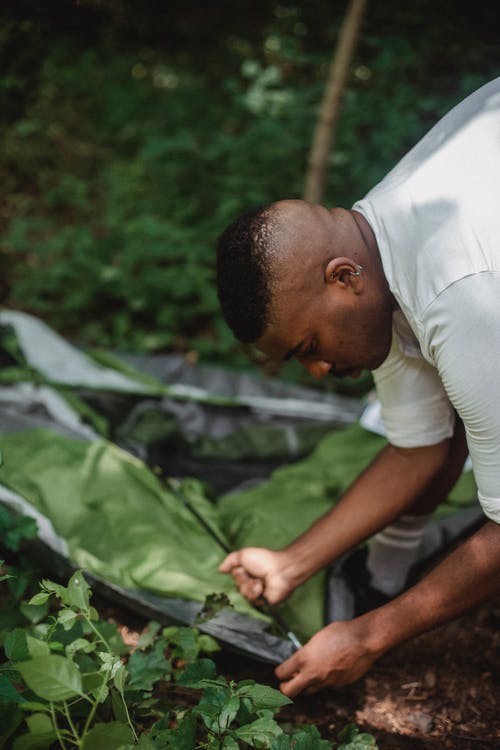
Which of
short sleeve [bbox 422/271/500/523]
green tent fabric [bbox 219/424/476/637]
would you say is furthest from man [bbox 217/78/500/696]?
green tent fabric [bbox 219/424/476/637]

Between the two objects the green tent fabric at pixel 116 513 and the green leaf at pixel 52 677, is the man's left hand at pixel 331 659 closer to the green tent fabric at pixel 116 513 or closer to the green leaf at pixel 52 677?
the green tent fabric at pixel 116 513

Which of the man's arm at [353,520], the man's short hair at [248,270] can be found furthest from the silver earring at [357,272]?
the man's arm at [353,520]

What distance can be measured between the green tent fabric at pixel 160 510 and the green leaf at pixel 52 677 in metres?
0.58

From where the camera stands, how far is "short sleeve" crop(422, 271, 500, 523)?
1.17 meters

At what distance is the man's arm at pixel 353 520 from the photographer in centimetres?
170

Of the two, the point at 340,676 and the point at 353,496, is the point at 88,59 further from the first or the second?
the point at 340,676

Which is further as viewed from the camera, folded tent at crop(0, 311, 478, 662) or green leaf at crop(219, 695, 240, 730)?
folded tent at crop(0, 311, 478, 662)

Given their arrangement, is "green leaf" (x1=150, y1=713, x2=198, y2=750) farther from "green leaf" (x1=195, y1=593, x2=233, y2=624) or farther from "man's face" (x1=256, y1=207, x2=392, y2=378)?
"man's face" (x1=256, y1=207, x2=392, y2=378)

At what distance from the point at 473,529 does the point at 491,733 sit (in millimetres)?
672

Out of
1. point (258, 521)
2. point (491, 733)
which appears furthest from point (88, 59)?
point (491, 733)

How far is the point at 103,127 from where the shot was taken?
520 cm

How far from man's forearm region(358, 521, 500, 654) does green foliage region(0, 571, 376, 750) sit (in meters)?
0.21

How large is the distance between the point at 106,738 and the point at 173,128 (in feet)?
14.2

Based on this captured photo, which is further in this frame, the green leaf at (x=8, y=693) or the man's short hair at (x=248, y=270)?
the man's short hair at (x=248, y=270)
